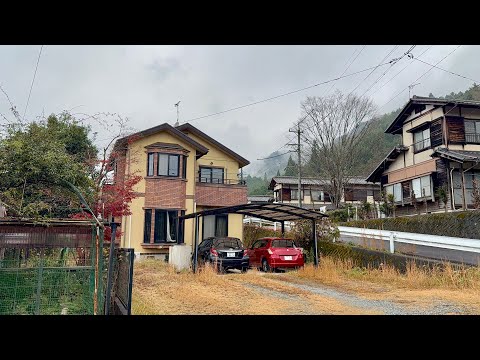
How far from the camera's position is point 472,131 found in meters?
17.0

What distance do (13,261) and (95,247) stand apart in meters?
0.91

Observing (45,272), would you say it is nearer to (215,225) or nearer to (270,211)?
(270,211)

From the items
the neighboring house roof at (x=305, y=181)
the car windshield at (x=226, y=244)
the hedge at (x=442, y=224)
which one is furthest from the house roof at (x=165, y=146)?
the neighboring house roof at (x=305, y=181)

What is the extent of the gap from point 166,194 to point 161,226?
1.14 m

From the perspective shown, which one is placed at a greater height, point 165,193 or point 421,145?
point 421,145

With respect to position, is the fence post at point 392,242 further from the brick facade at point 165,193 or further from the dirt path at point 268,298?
the brick facade at point 165,193

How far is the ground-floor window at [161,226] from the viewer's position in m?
13.1

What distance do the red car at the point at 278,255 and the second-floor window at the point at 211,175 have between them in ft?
19.1

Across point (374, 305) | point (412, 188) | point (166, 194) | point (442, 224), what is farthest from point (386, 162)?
point (374, 305)
